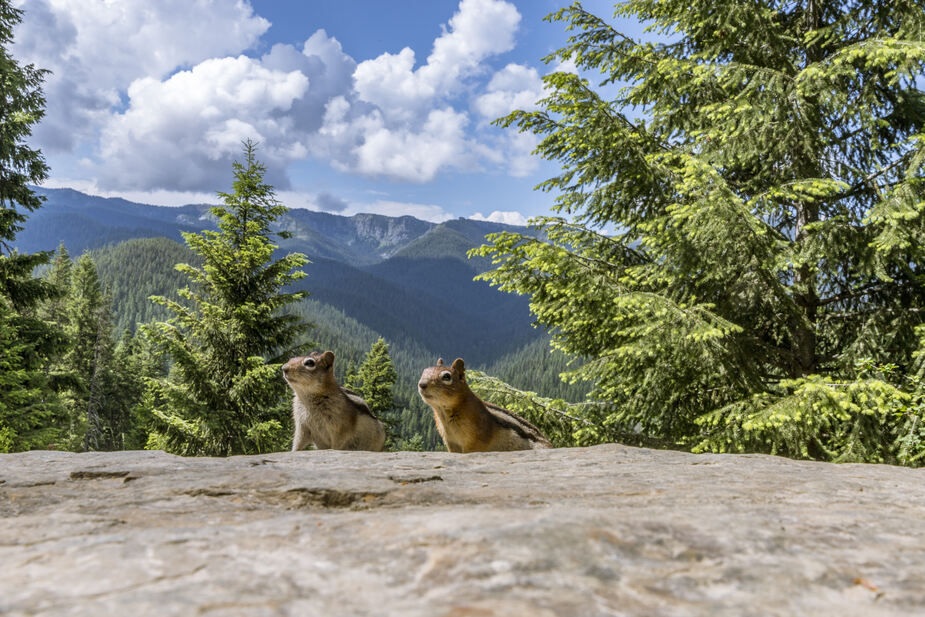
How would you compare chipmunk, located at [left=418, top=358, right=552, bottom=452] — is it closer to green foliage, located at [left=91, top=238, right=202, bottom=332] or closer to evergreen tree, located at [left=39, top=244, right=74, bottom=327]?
evergreen tree, located at [left=39, top=244, right=74, bottom=327]

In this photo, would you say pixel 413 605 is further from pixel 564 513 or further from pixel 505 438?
pixel 505 438

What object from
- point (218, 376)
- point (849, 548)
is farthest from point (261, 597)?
point (218, 376)

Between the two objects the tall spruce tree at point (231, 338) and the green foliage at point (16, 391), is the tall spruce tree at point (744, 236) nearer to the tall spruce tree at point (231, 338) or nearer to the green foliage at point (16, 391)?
the tall spruce tree at point (231, 338)

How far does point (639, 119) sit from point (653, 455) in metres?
6.66

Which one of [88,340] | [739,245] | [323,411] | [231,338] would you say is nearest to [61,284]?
[88,340]

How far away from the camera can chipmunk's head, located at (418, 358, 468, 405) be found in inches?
207

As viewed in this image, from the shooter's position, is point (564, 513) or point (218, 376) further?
point (218, 376)

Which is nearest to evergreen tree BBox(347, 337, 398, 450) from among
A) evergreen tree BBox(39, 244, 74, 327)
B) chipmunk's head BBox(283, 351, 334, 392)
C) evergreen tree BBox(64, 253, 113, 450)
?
evergreen tree BBox(39, 244, 74, 327)

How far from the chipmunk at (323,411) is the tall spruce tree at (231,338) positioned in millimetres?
8002

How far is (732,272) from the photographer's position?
26.2 feet

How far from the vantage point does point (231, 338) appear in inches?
575

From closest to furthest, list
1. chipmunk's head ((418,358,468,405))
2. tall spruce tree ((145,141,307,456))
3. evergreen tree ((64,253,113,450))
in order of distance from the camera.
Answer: chipmunk's head ((418,358,468,405))
tall spruce tree ((145,141,307,456))
evergreen tree ((64,253,113,450))

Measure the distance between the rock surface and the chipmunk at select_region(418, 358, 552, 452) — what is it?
2.32m

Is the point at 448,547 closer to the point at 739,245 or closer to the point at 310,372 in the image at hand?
the point at 310,372
